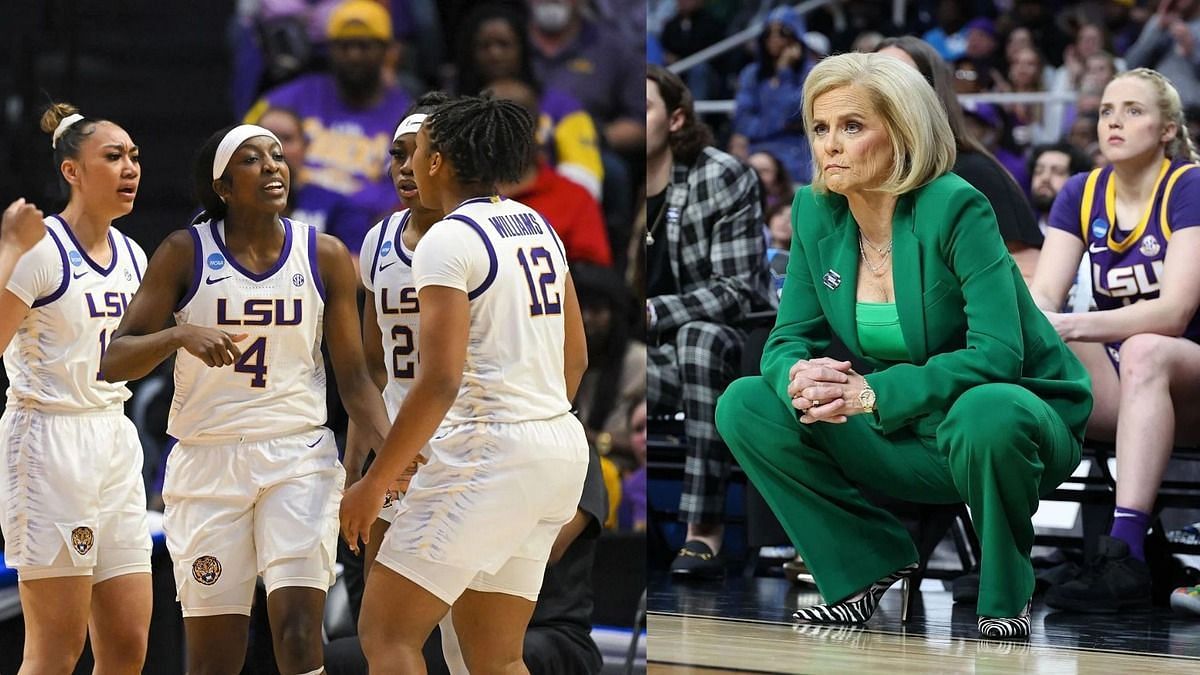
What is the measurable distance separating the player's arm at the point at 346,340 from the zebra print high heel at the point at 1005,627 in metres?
1.48

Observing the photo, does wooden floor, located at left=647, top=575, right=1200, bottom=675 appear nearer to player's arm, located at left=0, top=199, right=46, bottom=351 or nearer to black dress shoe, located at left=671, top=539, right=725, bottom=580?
black dress shoe, located at left=671, top=539, right=725, bottom=580

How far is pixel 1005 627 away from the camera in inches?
131

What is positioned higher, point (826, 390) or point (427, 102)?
point (427, 102)

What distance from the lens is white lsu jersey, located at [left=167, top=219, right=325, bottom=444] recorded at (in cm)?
307

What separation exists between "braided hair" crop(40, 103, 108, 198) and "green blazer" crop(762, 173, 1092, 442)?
1748 mm

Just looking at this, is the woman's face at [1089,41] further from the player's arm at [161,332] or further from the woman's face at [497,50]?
the player's arm at [161,332]

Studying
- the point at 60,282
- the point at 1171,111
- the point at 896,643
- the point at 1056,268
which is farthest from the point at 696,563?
the point at 60,282

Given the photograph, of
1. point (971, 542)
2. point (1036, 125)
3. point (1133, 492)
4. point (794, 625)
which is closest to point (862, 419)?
point (794, 625)

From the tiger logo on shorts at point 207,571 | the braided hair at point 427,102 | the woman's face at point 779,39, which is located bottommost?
the tiger logo on shorts at point 207,571

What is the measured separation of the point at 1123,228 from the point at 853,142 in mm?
1107

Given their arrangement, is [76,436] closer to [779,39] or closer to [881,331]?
[881,331]

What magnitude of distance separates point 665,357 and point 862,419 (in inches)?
46.2

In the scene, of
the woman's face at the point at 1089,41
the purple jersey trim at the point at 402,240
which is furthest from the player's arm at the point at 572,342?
the woman's face at the point at 1089,41

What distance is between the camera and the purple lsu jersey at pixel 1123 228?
13.2 feet
